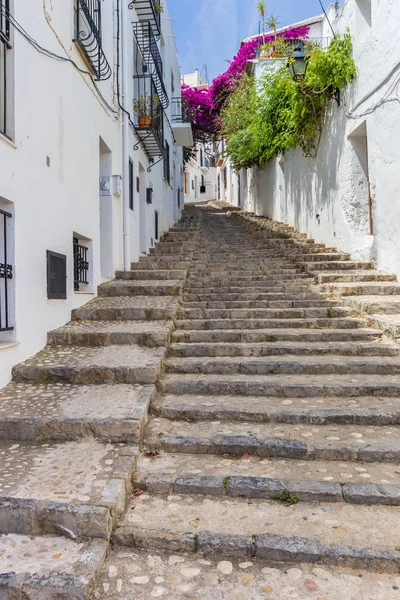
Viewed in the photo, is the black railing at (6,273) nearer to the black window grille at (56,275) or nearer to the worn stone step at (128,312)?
the black window grille at (56,275)

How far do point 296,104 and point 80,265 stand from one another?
20.6 feet

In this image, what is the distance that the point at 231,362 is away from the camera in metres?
4.41

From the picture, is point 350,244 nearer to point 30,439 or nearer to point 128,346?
point 128,346

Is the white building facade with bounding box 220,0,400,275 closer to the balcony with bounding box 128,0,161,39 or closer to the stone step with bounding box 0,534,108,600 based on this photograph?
the balcony with bounding box 128,0,161,39

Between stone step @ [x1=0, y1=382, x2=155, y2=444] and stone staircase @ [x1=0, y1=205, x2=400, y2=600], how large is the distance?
2 centimetres

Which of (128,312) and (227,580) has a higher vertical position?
(128,312)

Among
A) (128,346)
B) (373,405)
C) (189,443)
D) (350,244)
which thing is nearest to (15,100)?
(128,346)

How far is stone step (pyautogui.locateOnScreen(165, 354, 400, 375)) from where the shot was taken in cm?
424

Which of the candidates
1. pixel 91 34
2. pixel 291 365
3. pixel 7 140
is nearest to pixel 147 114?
pixel 91 34

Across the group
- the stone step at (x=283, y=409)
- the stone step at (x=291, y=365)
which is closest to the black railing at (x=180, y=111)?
the stone step at (x=291, y=365)

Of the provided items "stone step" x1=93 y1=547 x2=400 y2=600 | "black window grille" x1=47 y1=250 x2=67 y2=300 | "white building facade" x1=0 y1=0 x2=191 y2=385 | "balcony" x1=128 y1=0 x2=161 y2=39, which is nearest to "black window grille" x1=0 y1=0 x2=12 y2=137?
"white building facade" x1=0 y1=0 x2=191 y2=385

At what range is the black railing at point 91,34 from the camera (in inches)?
225

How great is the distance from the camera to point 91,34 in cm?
579

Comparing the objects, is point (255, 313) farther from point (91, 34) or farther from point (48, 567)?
point (91, 34)
